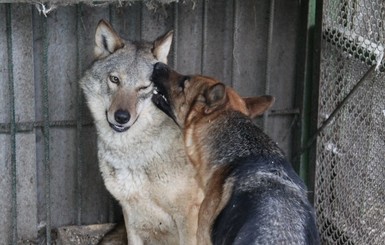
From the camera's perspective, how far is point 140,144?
22.6 ft

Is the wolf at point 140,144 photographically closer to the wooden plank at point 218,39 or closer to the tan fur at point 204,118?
the tan fur at point 204,118

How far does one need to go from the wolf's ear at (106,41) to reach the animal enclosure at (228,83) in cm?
41

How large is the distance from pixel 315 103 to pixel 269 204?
289 centimetres

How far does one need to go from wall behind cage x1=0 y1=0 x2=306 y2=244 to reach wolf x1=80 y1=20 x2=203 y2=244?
79cm

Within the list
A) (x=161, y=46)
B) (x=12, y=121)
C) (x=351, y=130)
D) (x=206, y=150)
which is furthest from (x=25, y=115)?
(x=351, y=130)

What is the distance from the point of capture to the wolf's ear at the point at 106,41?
22.2ft

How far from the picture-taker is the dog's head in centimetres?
596

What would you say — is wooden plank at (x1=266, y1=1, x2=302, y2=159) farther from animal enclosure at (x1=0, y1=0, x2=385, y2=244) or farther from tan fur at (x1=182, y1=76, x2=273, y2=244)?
tan fur at (x1=182, y1=76, x2=273, y2=244)

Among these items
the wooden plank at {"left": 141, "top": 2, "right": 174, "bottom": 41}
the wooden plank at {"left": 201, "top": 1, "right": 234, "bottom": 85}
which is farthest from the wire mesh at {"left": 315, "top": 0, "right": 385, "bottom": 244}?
the wooden plank at {"left": 141, "top": 2, "right": 174, "bottom": 41}

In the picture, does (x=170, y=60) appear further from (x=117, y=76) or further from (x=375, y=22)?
(x=375, y=22)

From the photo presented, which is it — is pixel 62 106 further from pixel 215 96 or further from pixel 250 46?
pixel 215 96

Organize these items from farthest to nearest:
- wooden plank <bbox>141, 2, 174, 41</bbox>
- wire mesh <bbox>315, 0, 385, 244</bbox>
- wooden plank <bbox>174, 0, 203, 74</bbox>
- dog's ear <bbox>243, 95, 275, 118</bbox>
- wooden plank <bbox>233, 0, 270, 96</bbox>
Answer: wooden plank <bbox>233, 0, 270, 96</bbox>
wooden plank <bbox>174, 0, 203, 74</bbox>
wooden plank <bbox>141, 2, 174, 41</bbox>
wire mesh <bbox>315, 0, 385, 244</bbox>
dog's ear <bbox>243, 95, 275, 118</bbox>

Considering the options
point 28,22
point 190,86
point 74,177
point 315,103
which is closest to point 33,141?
point 74,177

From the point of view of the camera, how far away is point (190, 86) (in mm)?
6152
